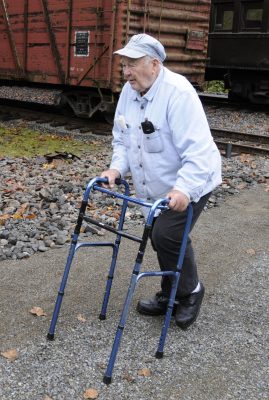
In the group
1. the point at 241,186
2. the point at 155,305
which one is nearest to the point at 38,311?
the point at 155,305

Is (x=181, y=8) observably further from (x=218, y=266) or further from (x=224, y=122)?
(x=218, y=266)

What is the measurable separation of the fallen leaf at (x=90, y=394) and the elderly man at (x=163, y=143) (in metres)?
0.92

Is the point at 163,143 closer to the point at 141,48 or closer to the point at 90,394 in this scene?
the point at 141,48

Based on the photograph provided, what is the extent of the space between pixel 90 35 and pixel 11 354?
918cm

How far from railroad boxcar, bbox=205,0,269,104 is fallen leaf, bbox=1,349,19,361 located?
13257 mm

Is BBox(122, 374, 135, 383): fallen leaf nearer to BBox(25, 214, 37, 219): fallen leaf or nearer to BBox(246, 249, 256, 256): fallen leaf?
BBox(246, 249, 256, 256): fallen leaf

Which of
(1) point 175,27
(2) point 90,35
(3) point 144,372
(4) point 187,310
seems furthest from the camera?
(1) point 175,27

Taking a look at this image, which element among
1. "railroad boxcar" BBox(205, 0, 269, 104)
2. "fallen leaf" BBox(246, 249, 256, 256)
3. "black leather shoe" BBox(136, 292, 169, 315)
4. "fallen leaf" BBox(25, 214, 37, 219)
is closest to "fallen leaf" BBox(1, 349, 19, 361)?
"black leather shoe" BBox(136, 292, 169, 315)

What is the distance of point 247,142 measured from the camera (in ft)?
36.6

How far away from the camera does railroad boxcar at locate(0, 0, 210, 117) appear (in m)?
11.0

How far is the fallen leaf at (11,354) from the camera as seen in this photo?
3.29m

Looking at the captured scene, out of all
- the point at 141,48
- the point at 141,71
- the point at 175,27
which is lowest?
the point at 141,71

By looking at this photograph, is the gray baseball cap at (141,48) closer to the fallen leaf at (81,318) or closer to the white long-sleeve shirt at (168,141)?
the white long-sleeve shirt at (168,141)

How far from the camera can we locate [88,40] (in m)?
11.4
